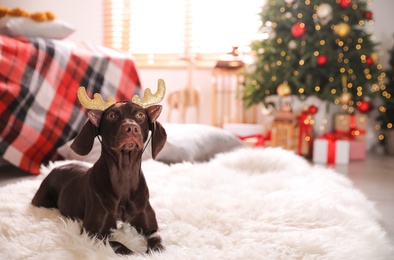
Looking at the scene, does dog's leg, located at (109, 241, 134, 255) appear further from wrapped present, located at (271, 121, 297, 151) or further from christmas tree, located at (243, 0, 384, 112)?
christmas tree, located at (243, 0, 384, 112)

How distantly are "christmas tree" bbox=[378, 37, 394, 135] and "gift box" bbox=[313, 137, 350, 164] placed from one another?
0.84 m

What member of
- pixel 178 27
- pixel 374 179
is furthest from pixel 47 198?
pixel 178 27

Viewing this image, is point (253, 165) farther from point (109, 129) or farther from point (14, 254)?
point (14, 254)

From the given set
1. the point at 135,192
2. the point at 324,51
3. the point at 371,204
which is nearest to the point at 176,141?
the point at 371,204

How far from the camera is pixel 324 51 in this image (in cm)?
355

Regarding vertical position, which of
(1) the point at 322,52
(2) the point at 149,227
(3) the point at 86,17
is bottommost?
(2) the point at 149,227

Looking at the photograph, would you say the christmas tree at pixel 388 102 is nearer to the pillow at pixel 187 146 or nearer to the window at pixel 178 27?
the window at pixel 178 27

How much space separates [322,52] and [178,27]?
206cm

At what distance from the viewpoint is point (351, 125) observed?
12.2 ft

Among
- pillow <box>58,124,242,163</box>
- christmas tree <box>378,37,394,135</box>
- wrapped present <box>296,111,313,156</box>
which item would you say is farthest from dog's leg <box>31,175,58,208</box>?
christmas tree <box>378,37,394,135</box>

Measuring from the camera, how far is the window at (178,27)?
492cm

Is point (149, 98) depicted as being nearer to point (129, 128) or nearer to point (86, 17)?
point (129, 128)

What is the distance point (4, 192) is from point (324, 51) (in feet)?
8.76

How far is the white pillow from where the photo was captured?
8.24 feet
